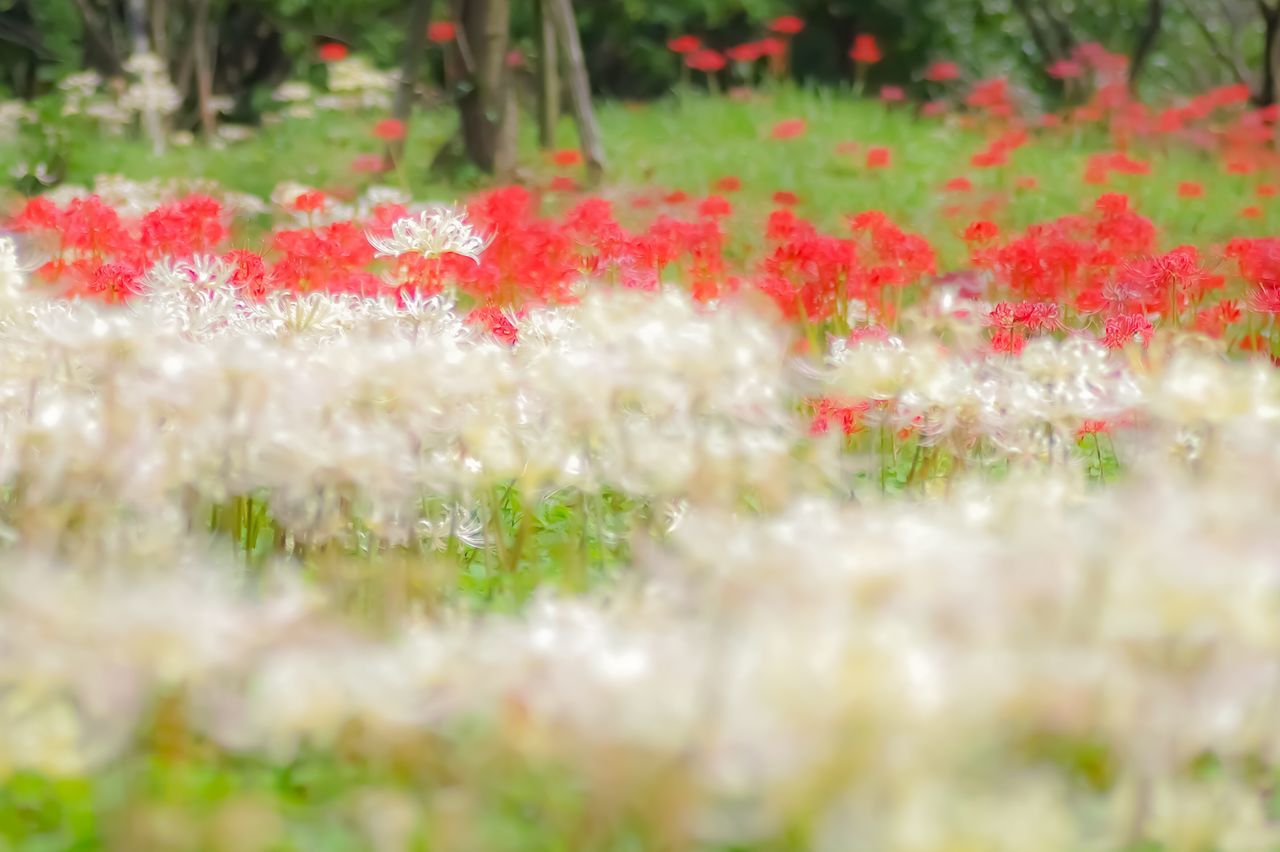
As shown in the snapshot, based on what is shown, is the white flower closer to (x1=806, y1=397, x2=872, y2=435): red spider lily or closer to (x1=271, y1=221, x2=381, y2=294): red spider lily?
(x1=271, y1=221, x2=381, y2=294): red spider lily

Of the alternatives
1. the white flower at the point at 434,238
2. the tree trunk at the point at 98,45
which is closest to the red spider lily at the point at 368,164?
the white flower at the point at 434,238

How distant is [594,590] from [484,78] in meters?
7.52

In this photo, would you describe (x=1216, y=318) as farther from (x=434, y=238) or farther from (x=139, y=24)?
(x=139, y=24)

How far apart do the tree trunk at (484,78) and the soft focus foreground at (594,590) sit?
5896 mm

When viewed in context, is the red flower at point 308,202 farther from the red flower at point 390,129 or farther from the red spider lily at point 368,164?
the red spider lily at point 368,164

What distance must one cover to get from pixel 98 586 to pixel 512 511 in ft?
7.18

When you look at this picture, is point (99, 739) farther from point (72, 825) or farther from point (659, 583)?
point (659, 583)

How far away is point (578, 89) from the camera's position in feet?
27.4

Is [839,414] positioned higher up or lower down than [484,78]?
lower down

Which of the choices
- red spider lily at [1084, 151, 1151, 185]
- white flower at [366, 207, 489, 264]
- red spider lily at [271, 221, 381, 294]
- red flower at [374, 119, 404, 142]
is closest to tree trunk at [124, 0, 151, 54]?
red flower at [374, 119, 404, 142]

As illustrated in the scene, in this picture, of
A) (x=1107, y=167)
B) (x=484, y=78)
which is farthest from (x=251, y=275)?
(x=1107, y=167)

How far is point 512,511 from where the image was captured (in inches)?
152

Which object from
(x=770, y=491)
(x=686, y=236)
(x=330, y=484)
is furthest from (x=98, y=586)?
(x=686, y=236)

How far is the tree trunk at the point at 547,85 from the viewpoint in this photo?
9.95 m
